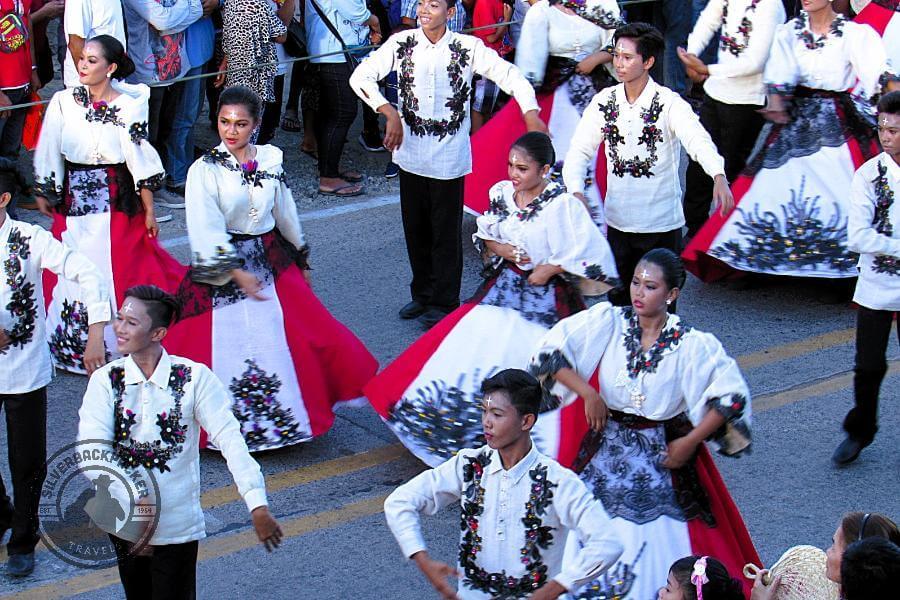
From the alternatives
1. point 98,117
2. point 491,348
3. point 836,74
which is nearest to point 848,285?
point 836,74

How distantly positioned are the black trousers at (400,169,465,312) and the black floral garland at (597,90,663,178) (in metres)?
1.16

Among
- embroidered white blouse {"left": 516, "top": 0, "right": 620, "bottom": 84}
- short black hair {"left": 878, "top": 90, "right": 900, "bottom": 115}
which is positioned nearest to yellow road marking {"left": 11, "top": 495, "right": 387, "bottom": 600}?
short black hair {"left": 878, "top": 90, "right": 900, "bottom": 115}

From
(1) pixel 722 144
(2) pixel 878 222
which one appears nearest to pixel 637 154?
(2) pixel 878 222

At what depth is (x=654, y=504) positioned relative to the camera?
16.4 ft

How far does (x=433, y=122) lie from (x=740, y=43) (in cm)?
190

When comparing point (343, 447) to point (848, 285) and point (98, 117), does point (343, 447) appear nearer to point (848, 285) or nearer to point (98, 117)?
point (98, 117)

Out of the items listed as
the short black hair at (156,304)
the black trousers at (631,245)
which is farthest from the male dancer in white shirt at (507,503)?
the black trousers at (631,245)

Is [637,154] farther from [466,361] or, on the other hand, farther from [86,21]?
[86,21]

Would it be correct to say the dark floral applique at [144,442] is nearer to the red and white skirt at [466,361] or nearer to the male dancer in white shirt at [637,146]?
the red and white skirt at [466,361]

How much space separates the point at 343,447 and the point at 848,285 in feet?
11.2

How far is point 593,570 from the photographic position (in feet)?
13.7

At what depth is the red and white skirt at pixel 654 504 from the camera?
4.92 m

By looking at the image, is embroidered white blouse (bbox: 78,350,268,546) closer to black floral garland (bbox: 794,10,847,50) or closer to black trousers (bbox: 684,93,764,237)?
black floral garland (bbox: 794,10,847,50)

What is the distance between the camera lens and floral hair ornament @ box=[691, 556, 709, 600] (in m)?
3.96
